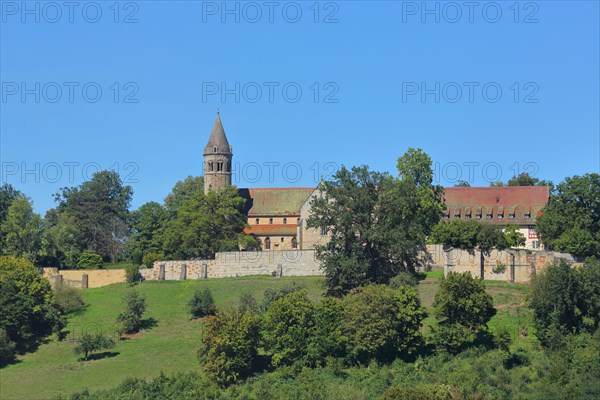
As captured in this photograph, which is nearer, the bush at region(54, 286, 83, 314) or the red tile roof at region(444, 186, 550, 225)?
the bush at region(54, 286, 83, 314)

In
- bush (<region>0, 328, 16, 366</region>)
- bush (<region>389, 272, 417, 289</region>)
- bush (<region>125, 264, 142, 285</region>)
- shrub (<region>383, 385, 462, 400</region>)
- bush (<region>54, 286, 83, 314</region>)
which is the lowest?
shrub (<region>383, 385, 462, 400</region>)

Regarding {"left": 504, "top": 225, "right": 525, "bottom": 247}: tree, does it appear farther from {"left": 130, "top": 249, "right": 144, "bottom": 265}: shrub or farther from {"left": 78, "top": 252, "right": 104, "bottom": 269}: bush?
{"left": 78, "top": 252, "right": 104, "bottom": 269}: bush

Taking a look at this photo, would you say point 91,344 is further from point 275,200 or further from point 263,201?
point 275,200

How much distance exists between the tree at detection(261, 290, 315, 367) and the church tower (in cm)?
3241

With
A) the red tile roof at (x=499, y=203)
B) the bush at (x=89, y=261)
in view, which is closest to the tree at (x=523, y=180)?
the red tile roof at (x=499, y=203)

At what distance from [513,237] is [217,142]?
27612mm

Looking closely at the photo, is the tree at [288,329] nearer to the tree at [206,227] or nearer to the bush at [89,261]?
the tree at [206,227]

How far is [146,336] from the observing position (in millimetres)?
70062

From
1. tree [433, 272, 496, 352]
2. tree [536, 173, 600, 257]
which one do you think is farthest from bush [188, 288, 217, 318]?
tree [536, 173, 600, 257]

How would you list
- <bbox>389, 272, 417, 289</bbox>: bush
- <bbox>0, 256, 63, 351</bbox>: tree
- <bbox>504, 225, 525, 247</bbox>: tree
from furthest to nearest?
1. <bbox>504, 225, 525, 247</bbox>: tree
2. <bbox>0, 256, 63, 351</bbox>: tree
3. <bbox>389, 272, 417, 289</bbox>: bush

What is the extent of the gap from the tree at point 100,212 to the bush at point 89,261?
8477 millimetres

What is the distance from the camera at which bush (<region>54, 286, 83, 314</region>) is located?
250ft

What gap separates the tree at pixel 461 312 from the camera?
62.4 metres

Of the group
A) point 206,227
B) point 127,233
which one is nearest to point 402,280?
point 206,227
